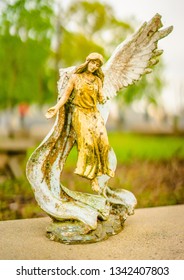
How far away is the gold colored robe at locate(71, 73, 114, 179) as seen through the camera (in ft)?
17.6

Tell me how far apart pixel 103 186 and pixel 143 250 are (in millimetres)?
1014

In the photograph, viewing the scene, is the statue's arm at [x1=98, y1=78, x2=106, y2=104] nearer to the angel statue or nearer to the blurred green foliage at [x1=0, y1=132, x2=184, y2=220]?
the angel statue

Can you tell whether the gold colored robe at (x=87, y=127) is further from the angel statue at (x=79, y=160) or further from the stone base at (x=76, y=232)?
the stone base at (x=76, y=232)

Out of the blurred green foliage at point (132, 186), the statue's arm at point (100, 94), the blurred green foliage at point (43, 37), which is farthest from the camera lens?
the blurred green foliage at point (43, 37)

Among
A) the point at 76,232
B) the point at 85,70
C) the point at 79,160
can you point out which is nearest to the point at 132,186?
the point at 79,160

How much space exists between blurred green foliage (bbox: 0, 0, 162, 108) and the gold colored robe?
10.7 m

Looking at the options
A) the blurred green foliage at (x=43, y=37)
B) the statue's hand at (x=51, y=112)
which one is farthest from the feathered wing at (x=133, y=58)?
the blurred green foliage at (x=43, y=37)

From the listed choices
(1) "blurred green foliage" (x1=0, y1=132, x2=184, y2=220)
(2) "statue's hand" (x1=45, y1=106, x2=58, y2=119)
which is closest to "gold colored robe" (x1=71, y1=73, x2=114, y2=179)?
(2) "statue's hand" (x1=45, y1=106, x2=58, y2=119)

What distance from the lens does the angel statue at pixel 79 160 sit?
Answer: 531 cm

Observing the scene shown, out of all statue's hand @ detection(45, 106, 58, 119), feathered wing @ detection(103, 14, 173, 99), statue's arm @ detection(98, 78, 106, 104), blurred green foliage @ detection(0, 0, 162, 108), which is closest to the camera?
statue's hand @ detection(45, 106, 58, 119)

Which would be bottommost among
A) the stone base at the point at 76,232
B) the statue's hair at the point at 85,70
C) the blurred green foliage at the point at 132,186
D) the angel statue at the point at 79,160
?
the blurred green foliage at the point at 132,186

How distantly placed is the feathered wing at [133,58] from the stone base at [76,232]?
1.64m

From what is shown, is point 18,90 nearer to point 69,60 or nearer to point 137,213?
point 69,60

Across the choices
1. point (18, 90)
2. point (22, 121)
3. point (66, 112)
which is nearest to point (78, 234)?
point (66, 112)
